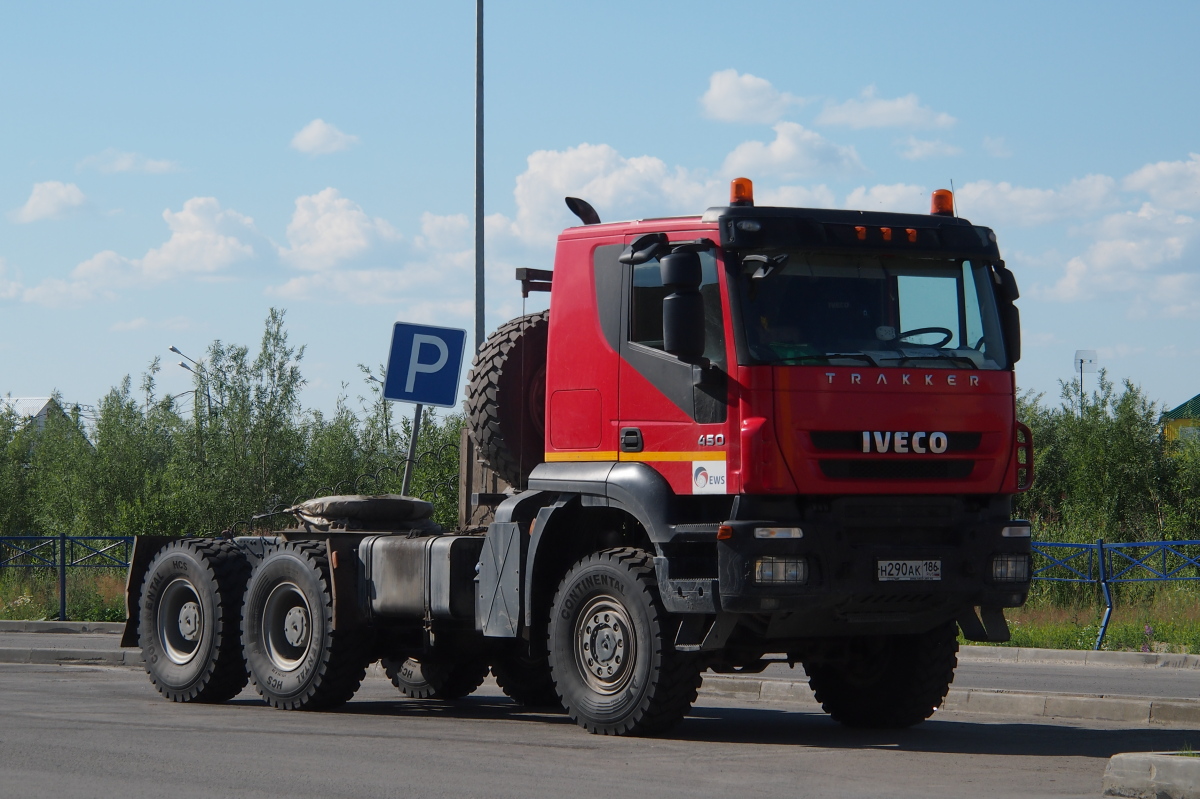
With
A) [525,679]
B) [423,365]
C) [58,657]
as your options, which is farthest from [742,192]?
[58,657]

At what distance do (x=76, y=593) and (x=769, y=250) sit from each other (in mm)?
18465

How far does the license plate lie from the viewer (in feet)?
29.5

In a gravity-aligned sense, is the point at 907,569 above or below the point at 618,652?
above

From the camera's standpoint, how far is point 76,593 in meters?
24.4

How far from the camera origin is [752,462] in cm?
870

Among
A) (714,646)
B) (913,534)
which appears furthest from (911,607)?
(714,646)

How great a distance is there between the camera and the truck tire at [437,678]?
12500 millimetres

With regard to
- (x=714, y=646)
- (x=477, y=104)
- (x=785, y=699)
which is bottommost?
(x=785, y=699)

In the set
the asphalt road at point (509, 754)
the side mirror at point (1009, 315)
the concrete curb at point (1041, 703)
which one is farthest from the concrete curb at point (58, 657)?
the side mirror at point (1009, 315)

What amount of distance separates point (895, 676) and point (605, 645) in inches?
86.6

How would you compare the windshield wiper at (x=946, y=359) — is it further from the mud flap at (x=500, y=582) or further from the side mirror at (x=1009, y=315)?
the mud flap at (x=500, y=582)

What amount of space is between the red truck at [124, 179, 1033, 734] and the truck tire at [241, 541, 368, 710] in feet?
3.64

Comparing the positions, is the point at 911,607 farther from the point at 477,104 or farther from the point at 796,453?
the point at 477,104

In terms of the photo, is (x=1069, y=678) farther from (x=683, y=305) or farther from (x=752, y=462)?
(x=683, y=305)
